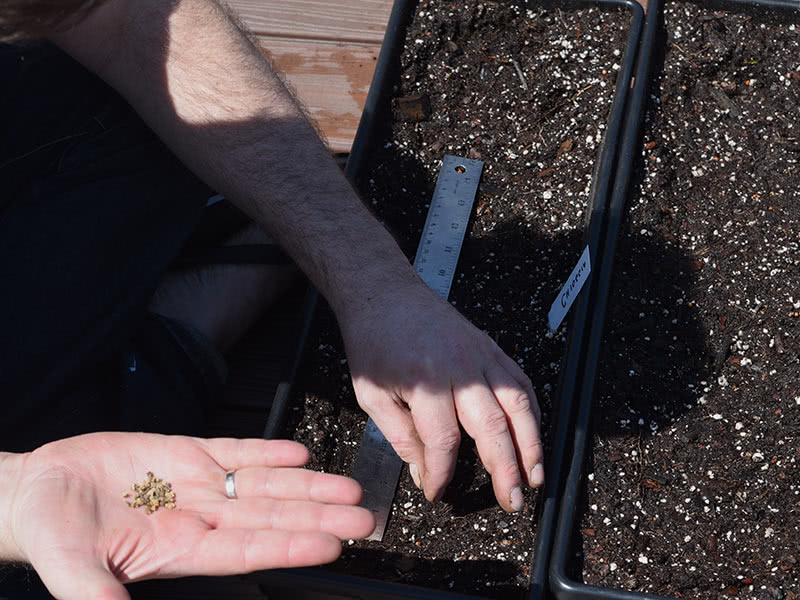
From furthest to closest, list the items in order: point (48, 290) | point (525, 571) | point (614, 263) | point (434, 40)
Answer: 1. point (434, 40)
2. point (614, 263)
3. point (48, 290)
4. point (525, 571)

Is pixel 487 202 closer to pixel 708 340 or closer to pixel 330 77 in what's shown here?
pixel 708 340

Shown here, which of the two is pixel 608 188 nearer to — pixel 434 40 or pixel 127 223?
pixel 434 40

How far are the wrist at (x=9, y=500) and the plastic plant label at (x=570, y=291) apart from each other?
86 cm

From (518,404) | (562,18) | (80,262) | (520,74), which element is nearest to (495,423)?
(518,404)

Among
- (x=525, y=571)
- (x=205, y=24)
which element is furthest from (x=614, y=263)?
(x=205, y=24)

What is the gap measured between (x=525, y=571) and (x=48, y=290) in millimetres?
922

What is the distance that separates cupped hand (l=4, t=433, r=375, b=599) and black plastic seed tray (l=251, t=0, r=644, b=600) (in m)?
0.22

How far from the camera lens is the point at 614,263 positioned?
59.5 inches

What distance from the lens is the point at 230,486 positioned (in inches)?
43.3

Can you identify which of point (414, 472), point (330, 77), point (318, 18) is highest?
point (318, 18)

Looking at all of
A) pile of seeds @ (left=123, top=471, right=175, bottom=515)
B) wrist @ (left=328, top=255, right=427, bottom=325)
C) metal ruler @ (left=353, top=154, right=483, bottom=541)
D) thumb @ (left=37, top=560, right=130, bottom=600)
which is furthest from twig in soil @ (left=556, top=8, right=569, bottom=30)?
thumb @ (left=37, top=560, right=130, bottom=600)

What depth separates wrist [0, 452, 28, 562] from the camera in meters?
1.07

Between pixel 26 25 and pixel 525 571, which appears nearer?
pixel 26 25

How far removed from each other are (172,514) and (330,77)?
1.27m
